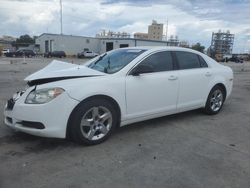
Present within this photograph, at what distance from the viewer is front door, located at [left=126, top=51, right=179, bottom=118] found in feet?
14.7

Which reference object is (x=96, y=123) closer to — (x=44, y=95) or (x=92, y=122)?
(x=92, y=122)

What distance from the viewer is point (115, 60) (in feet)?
16.2

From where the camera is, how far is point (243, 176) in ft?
10.7

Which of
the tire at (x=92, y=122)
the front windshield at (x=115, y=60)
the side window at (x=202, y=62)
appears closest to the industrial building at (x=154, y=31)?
the side window at (x=202, y=62)

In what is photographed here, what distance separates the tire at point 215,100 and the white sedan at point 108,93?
0.12 m

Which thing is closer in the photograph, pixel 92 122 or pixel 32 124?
pixel 32 124

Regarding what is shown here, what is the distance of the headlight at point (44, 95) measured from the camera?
149 inches

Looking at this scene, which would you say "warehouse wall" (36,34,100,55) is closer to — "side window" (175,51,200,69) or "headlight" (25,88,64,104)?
"side window" (175,51,200,69)

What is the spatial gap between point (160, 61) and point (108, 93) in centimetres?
138

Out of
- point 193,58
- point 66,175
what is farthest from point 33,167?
point 193,58

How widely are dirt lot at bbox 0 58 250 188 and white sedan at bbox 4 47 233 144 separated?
304 mm

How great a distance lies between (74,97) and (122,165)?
1173 mm

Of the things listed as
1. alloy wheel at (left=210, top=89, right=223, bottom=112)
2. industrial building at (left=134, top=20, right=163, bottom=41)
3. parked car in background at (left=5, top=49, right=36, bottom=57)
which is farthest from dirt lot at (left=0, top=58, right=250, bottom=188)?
industrial building at (left=134, top=20, right=163, bottom=41)

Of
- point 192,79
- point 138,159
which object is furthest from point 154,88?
point 138,159
